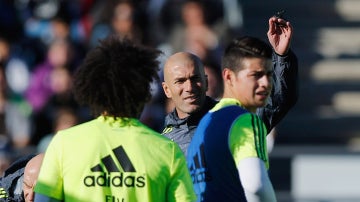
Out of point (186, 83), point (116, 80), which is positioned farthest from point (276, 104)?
point (116, 80)

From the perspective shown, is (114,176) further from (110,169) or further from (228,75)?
(228,75)

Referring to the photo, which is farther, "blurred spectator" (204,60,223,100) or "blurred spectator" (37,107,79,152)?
"blurred spectator" (37,107,79,152)

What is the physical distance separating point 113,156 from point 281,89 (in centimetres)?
166

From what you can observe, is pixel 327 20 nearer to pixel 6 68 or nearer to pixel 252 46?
pixel 6 68

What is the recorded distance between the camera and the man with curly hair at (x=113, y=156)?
5441mm

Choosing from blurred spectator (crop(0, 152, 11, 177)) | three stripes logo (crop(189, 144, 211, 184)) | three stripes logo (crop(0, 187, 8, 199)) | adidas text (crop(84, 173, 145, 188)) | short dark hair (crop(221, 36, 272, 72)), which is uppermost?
short dark hair (crop(221, 36, 272, 72))

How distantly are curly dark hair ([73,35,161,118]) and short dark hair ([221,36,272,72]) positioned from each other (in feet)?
2.29

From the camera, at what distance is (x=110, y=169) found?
215 inches

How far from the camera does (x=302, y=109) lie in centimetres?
1427

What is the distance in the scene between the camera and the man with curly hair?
5441 millimetres

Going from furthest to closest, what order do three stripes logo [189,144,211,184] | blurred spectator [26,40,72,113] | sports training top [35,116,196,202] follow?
1. blurred spectator [26,40,72,113]
2. three stripes logo [189,144,211,184]
3. sports training top [35,116,196,202]

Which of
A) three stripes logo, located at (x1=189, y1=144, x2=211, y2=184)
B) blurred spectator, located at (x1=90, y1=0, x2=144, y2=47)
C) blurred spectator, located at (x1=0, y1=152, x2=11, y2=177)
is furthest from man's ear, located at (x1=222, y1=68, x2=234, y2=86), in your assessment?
blurred spectator, located at (x1=90, y1=0, x2=144, y2=47)

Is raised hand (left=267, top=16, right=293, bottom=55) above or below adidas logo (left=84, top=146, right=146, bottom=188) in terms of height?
above

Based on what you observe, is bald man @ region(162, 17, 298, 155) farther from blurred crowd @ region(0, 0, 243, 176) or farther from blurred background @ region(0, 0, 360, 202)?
blurred crowd @ region(0, 0, 243, 176)
